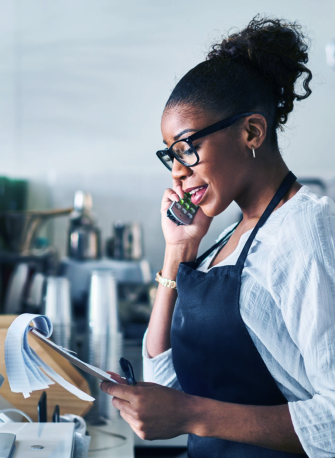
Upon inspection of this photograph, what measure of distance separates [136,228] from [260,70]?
1404mm

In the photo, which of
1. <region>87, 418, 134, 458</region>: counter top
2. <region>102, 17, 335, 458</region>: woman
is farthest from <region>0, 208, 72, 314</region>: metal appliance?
<region>102, 17, 335, 458</region>: woman

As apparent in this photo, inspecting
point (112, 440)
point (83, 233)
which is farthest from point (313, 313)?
point (83, 233)

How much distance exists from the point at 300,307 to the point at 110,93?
1.90 meters

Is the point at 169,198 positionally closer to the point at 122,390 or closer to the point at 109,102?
the point at 122,390

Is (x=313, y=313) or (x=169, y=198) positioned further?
(x=169, y=198)

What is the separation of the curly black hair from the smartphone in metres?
0.29

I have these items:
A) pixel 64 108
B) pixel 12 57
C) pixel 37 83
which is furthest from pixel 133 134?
pixel 12 57

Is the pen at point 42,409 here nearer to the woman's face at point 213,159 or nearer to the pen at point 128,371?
the pen at point 128,371

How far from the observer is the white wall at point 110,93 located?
2.43 metres

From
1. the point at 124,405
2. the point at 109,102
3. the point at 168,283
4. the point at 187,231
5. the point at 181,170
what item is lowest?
the point at 124,405

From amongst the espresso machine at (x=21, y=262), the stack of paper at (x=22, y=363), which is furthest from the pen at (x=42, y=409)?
the espresso machine at (x=21, y=262)

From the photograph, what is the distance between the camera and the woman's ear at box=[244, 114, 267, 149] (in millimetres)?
937

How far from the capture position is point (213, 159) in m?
0.93

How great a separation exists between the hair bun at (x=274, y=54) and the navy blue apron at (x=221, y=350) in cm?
18
